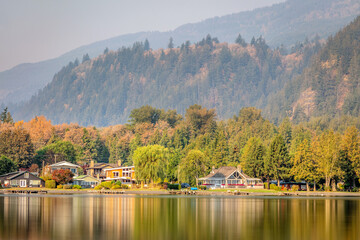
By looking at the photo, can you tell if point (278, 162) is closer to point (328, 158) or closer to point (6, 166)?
point (328, 158)

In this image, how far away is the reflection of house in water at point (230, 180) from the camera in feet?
520

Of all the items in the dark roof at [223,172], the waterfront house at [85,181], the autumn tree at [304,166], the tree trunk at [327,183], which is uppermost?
the autumn tree at [304,166]

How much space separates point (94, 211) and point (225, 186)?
88.6 meters

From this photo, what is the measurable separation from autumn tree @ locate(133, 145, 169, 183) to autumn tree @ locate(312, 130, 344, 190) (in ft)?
120

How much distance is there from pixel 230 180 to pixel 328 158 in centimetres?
3200

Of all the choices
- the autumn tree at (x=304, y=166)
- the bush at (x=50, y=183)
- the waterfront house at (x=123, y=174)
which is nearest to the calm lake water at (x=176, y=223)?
the autumn tree at (x=304, y=166)

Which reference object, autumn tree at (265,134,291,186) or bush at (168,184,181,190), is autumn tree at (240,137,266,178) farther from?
bush at (168,184,181,190)

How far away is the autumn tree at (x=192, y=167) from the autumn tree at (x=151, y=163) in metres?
7.51

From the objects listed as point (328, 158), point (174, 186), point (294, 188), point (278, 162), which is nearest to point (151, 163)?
point (174, 186)

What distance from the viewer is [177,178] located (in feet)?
536

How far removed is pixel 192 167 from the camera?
15650cm

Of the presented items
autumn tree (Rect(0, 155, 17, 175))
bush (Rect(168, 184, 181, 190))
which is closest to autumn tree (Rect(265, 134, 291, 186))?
bush (Rect(168, 184, 181, 190))

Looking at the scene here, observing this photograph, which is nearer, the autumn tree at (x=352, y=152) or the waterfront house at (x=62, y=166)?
the autumn tree at (x=352, y=152)

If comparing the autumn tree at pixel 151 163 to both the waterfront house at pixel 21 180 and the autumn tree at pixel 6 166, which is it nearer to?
the waterfront house at pixel 21 180
